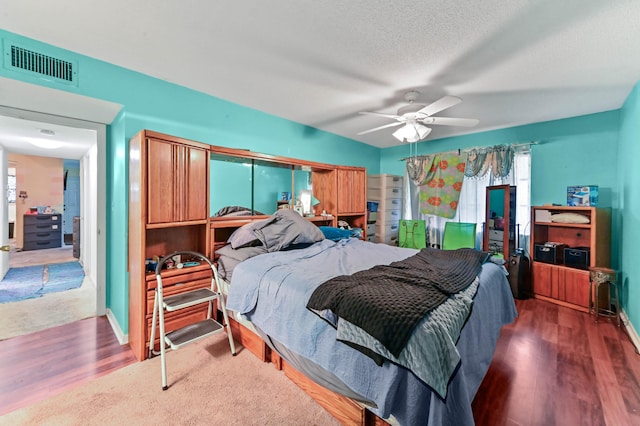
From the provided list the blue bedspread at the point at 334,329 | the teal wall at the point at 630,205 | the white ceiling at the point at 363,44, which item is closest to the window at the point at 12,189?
the white ceiling at the point at 363,44

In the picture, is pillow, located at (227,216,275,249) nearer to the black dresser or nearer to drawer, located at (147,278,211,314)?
drawer, located at (147,278,211,314)

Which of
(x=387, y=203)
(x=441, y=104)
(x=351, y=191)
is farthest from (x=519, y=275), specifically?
(x=441, y=104)

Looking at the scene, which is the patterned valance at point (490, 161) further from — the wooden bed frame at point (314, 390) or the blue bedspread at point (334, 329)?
the wooden bed frame at point (314, 390)

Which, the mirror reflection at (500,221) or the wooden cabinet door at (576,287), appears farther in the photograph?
the mirror reflection at (500,221)

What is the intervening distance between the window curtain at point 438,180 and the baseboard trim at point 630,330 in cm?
224

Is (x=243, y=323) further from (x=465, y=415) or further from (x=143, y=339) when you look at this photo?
(x=465, y=415)

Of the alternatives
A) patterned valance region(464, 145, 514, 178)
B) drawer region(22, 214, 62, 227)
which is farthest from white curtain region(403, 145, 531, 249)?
drawer region(22, 214, 62, 227)

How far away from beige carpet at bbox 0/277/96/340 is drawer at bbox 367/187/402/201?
4480 mm

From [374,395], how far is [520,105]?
11.9 feet

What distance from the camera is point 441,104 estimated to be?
2330 millimetres

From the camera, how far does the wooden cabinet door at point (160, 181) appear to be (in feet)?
7.09

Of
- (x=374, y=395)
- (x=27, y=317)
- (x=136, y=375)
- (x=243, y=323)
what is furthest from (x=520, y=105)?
(x=27, y=317)

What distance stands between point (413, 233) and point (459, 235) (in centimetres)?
77

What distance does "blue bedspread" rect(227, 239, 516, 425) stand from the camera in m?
1.10
